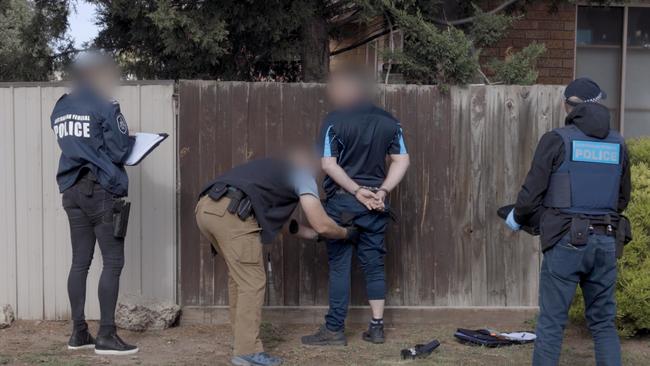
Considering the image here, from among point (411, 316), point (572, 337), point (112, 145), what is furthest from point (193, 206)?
point (572, 337)

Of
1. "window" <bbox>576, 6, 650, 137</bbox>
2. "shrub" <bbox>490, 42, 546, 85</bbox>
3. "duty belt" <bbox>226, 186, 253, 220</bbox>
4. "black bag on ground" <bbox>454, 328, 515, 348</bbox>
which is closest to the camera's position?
"duty belt" <bbox>226, 186, 253, 220</bbox>

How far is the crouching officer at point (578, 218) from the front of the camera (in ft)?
14.5

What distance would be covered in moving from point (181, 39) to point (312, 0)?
1204mm

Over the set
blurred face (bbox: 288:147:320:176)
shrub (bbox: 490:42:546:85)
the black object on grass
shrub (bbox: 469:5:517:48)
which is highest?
shrub (bbox: 469:5:517:48)

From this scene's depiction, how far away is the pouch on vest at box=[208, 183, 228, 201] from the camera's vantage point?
16.6 feet

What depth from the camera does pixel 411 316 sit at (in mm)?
6359

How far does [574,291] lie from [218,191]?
224 centimetres

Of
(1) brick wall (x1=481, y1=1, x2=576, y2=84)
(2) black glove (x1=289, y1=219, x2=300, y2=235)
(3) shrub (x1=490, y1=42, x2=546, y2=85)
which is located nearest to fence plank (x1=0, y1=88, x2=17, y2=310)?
(2) black glove (x1=289, y1=219, x2=300, y2=235)

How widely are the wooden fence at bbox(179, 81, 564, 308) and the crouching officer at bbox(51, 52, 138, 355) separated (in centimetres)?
90

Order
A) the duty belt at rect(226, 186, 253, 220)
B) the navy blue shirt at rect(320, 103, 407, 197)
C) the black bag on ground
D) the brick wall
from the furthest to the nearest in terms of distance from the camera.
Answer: the brick wall → the black bag on ground → the navy blue shirt at rect(320, 103, 407, 197) → the duty belt at rect(226, 186, 253, 220)

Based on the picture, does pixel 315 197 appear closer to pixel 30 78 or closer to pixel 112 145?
pixel 112 145

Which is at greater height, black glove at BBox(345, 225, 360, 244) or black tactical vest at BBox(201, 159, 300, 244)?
black tactical vest at BBox(201, 159, 300, 244)

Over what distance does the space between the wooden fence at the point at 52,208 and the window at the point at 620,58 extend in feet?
17.6

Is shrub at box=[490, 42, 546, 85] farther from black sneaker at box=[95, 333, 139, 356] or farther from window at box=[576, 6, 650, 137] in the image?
black sneaker at box=[95, 333, 139, 356]
